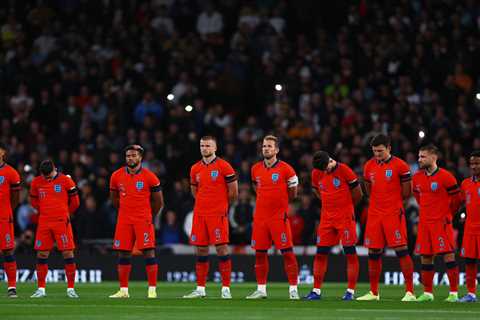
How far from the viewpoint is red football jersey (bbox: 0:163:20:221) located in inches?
905

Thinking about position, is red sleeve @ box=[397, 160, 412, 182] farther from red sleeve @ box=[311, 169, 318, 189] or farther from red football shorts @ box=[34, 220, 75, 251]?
red football shorts @ box=[34, 220, 75, 251]

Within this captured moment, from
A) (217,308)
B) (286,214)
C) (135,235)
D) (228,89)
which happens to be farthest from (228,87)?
(217,308)

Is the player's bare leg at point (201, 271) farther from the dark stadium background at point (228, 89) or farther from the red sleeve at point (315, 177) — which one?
the dark stadium background at point (228, 89)

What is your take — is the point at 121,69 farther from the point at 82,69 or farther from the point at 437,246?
the point at 437,246

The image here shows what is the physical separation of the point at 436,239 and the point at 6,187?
7367 millimetres

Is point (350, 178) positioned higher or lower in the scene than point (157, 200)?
higher

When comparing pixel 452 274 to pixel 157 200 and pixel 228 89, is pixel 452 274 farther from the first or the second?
pixel 228 89

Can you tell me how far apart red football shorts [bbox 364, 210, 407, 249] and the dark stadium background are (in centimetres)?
→ 770

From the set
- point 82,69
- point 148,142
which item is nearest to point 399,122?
point 148,142

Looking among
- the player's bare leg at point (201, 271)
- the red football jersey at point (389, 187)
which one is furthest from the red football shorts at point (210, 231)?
the red football jersey at point (389, 187)

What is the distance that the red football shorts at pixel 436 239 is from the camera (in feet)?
70.1

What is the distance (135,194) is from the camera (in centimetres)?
2206

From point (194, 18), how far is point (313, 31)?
3.44 m

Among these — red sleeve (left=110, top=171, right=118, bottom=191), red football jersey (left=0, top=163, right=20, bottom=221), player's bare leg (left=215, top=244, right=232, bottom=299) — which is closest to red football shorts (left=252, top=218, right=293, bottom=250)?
player's bare leg (left=215, top=244, right=232, bottom=299)
